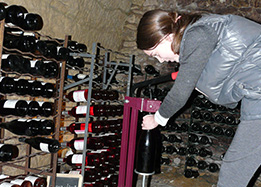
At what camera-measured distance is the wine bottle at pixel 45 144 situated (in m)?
1.85

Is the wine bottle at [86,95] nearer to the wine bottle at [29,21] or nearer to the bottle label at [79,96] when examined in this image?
the bottle label at [79,96]

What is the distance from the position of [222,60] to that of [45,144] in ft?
4.12

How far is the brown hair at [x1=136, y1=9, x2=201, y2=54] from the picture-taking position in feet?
3.60

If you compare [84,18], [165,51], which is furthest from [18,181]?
[84,18]

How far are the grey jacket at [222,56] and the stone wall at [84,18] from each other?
5.35ft

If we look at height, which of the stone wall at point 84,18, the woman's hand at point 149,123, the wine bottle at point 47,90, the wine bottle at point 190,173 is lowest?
the wine bottle at point 190,173

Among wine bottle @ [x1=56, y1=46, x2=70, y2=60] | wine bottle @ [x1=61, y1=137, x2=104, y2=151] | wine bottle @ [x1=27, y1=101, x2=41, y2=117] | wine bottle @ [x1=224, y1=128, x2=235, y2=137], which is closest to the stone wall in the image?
wine bottle @ [x1=56, y1=46, x2=70, y2=60]

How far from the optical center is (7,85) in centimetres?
178

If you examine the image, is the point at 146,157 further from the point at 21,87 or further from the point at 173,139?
the point at 173,139

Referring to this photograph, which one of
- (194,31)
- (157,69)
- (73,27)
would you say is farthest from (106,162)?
(194,31)

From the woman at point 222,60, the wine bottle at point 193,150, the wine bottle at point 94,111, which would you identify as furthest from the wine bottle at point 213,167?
the woman at point 222,60

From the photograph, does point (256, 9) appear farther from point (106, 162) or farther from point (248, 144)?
point (248, 144)

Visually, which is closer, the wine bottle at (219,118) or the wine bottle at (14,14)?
the wine bottle at (14,14)

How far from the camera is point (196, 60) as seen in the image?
106cm
